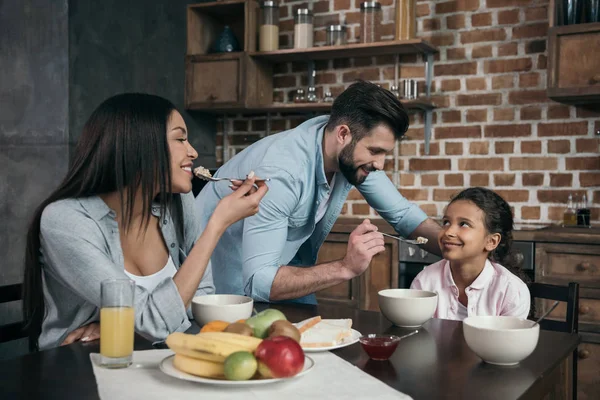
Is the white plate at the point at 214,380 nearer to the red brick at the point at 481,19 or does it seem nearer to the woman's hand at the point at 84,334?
the woman's hand at the point at 84,334

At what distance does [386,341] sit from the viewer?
126cm

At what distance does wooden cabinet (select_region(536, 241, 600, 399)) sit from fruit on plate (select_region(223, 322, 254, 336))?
2.16 meters

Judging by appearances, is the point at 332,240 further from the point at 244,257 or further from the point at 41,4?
the point at 41,4

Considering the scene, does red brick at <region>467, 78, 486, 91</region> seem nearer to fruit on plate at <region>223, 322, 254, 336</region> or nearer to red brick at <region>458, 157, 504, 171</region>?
red brick at <region>458, 157, 504, 171</region>

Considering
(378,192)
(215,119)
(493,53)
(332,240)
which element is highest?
(493,53)

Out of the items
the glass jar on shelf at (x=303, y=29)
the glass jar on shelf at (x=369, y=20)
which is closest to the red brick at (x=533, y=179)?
the glass jar on shelf at (x=369, y=20)

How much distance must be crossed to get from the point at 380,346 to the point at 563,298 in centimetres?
81

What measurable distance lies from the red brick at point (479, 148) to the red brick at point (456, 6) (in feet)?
2.35

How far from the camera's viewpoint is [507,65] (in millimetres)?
3660

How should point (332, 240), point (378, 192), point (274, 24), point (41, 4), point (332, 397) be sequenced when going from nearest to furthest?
point (332, 397) < point (378, 192) < point (41, 4) < point (332, 240) < point (274, 24)

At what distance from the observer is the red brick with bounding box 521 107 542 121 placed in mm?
3592

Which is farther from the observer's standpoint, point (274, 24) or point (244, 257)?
point (274, 24)

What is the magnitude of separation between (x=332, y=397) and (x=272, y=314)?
0.21 metres

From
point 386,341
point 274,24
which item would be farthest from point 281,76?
point 386,341
